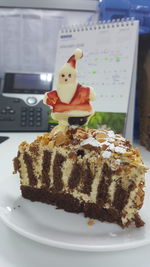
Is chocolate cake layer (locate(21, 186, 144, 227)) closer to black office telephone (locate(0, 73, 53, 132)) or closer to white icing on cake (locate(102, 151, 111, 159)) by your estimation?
white icing on cake (locate(102, 151, 111, 159))

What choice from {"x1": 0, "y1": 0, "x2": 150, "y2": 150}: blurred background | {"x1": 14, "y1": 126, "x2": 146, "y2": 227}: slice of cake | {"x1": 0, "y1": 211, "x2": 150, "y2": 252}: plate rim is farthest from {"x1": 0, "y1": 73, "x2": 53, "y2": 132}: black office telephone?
{"x1": 0, "y1": 211, "x2": 150, "y2": 252}: plate rim

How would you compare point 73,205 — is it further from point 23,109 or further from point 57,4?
point 57,4

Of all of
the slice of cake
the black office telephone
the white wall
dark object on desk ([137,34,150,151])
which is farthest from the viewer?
the white wall

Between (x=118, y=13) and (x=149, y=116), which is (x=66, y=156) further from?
(x=118, y=13)

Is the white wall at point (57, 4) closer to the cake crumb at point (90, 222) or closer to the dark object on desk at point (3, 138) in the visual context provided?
the dark object on desk at point (3, 138)

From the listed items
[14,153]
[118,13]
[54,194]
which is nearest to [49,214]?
[54,194]
